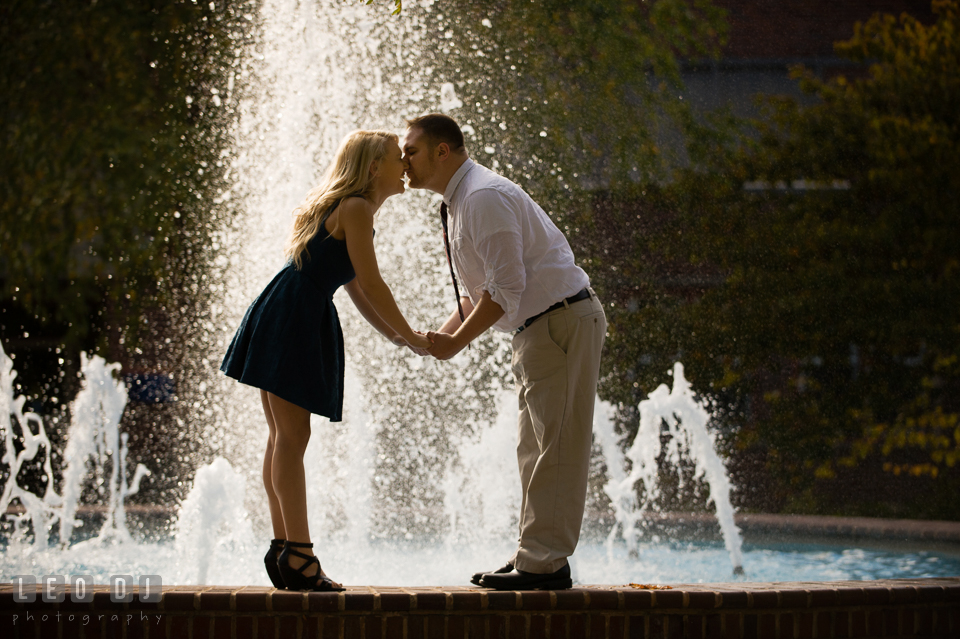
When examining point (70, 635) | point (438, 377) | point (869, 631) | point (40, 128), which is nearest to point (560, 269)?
point (869, 631)

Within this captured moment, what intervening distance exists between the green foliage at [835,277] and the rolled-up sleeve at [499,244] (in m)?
7.45

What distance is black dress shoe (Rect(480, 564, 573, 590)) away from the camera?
2689 millimetres

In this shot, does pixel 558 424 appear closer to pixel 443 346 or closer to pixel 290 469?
pixel 443 346

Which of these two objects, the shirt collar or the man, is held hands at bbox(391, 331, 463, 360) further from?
the shirt collar

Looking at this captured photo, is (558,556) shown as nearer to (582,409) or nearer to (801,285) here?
(582,409)

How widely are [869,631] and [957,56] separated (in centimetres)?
898

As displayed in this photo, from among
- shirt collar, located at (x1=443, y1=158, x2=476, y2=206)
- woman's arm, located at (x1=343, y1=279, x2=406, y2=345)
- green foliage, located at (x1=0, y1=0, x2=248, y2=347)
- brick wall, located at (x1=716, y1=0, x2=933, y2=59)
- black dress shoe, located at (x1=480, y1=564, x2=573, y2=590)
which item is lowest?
black dress shoe, located at (x1=480, y1=564, x2=573, y2=590)

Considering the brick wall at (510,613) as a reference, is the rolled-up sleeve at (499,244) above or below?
above

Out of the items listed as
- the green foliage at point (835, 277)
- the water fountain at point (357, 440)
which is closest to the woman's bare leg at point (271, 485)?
the water fountain at point (357, 440)

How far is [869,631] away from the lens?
2709mm

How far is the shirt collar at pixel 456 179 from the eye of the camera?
9.46 feet

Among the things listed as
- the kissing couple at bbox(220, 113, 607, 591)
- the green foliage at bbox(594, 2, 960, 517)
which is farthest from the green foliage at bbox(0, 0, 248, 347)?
the kissing couple at bbox(220, 113, 607, 591)

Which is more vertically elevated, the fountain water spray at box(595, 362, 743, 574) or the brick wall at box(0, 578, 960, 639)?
the fountain water spray at box(595, 362, 743, 574)

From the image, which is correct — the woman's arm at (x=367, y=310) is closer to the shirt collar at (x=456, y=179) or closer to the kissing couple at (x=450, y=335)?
the kissing couple at (x=450, y=335)
